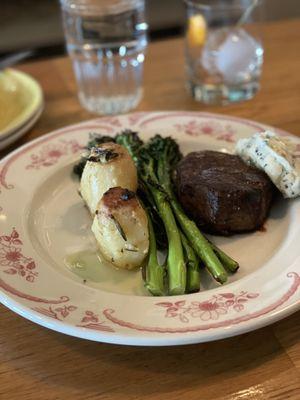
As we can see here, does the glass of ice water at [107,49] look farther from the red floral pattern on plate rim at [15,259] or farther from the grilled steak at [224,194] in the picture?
the red floral pattern on plate rim at [15,259]

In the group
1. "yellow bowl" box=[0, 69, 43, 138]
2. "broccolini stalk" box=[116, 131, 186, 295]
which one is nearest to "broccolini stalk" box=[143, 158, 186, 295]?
"broccolini stalk" box=[116, 131, 186, 295]

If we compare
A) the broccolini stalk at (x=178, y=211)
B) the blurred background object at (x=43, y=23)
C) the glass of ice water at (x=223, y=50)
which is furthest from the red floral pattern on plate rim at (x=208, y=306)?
the blurred background object at (x=43, y=23)

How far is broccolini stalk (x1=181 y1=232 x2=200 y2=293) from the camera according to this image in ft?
3.40

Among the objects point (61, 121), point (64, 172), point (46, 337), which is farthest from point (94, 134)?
point (46, 337)

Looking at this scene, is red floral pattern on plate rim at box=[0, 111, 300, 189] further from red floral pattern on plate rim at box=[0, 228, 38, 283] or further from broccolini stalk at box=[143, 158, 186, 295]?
red floral pattern on plate rim at box=[0, 228, 38, 283]

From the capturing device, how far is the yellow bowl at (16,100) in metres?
1.67

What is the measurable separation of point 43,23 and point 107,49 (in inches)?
89.0

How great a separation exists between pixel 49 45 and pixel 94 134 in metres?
2.48

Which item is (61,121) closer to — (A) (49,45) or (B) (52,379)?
(B) (52,379)

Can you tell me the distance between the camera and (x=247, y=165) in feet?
4.17

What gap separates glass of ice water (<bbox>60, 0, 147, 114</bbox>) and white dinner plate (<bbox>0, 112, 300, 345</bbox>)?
39 centimetres

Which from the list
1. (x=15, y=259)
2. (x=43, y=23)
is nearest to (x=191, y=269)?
(x=15, y=259)

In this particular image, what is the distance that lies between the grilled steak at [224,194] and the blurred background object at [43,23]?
282 centimetres

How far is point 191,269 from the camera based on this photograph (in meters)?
1.07
